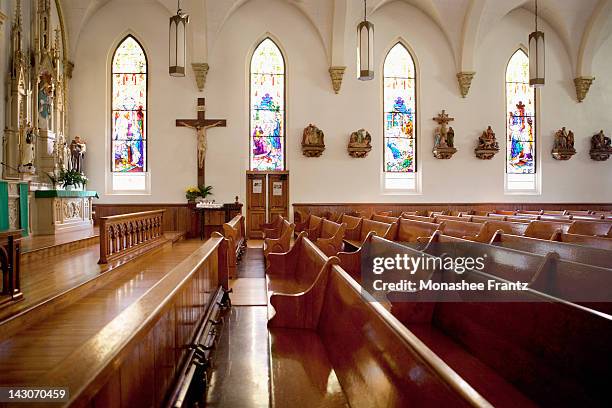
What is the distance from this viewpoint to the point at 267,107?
12234mm

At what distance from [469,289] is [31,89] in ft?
32.6

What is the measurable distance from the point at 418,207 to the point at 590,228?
7088mm

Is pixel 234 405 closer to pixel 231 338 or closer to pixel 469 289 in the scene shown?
pixel 231 338

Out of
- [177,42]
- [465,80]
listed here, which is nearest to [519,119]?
[465,80]

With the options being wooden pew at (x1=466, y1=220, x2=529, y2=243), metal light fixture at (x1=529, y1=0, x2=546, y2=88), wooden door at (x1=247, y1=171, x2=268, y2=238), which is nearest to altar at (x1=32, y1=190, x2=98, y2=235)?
wooden door at (x1=247, y1=171, x2=268, y2=238)

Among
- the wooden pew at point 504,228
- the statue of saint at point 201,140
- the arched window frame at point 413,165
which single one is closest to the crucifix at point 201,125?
the statue of saint at point 201,140

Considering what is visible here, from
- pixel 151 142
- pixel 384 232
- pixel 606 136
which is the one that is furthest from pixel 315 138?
pixel 606 136

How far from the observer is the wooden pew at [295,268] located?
150 inches

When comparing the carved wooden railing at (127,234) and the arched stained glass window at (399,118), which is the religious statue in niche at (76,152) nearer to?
the carved wooden railing at (127,234)

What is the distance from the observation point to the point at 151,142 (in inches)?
465

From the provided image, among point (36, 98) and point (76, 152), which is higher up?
point (36, 98)

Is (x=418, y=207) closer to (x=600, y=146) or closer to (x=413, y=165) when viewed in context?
(x=413, y=165)

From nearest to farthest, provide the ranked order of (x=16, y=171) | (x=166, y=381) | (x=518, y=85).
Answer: (x=166, y=381)
(x=16, y=171)
(x=518, y=85)

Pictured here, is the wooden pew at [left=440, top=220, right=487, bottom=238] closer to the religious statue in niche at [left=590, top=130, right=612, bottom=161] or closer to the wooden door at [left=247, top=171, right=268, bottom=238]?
the wooden door at [left=247, top=171, right=268, bottom=238]
